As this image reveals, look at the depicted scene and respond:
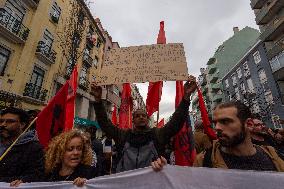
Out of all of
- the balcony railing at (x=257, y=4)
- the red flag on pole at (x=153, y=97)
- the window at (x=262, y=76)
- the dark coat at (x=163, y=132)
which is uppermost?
the balcony railing at (x=257, y=4)

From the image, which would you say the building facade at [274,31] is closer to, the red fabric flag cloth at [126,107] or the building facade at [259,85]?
the building facade at [259,85]

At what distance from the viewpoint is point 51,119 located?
152 inches

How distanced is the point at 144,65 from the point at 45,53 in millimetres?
16438

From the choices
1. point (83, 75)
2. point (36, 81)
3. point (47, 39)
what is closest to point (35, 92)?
point (36, 81)

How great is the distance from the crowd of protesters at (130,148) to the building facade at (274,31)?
23.1 m

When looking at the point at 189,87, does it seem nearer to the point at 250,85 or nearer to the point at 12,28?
the point at 12,28

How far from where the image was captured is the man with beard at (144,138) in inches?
113

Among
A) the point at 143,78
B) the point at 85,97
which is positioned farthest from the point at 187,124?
the point at 85,97

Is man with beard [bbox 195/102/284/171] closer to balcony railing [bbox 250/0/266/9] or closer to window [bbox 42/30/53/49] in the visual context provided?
window [bbox 42/30/53/49]

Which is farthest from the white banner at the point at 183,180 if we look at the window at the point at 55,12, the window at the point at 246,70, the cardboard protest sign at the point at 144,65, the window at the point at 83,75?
the window at the point at 246,70

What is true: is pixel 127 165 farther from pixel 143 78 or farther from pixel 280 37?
pixel 280 37

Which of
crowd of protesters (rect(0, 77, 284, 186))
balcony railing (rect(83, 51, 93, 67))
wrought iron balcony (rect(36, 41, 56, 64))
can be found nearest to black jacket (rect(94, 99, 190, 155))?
crowd of protesters (rect(0, 77, 284, 186))

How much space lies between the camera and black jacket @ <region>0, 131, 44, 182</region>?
2.62 metres

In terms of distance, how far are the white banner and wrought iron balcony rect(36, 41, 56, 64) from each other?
55.2 ft
